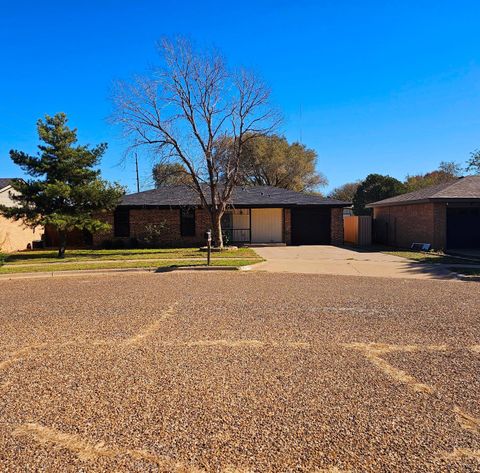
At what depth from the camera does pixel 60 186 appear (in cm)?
1681

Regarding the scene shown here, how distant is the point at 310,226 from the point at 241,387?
21486mm

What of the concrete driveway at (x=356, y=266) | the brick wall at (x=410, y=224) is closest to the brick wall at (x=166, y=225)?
the concrete driveway at (x=356, y=266)

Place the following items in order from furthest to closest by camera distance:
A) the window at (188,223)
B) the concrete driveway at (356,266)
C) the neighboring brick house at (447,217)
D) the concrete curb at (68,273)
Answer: the window at (188,223)
the neighboring brick house at (447,217)
the concrete curb at (68,273)
the concrete driveway at (356,266)

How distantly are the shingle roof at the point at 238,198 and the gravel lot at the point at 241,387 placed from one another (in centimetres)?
1632

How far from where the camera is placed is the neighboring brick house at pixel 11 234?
75.2 ft

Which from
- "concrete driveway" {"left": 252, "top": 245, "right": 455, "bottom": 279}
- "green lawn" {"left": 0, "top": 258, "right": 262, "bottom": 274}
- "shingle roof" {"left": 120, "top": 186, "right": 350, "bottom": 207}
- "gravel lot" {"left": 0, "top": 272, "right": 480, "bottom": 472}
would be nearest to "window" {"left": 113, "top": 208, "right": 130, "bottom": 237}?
"shingle roof" {"left": 120, "top": 186, "right": 350, "bottom": 207}

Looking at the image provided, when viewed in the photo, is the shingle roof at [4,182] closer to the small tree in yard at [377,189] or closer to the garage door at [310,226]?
the garage door at [310,226]

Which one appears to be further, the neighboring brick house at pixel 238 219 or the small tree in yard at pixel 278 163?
the small tree in yard at pixel 278 163

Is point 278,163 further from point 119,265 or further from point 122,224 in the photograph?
point 119,265

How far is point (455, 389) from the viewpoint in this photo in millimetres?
3906

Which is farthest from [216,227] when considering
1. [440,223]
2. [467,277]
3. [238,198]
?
[467,277]

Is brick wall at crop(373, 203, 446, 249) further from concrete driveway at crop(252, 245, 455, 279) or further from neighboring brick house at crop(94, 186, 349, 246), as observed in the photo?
concrete driveway at crop(252, 245, 455, 279)

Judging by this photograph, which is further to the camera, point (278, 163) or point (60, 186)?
point (278, 163)

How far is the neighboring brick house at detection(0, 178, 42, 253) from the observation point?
75.2 feet
